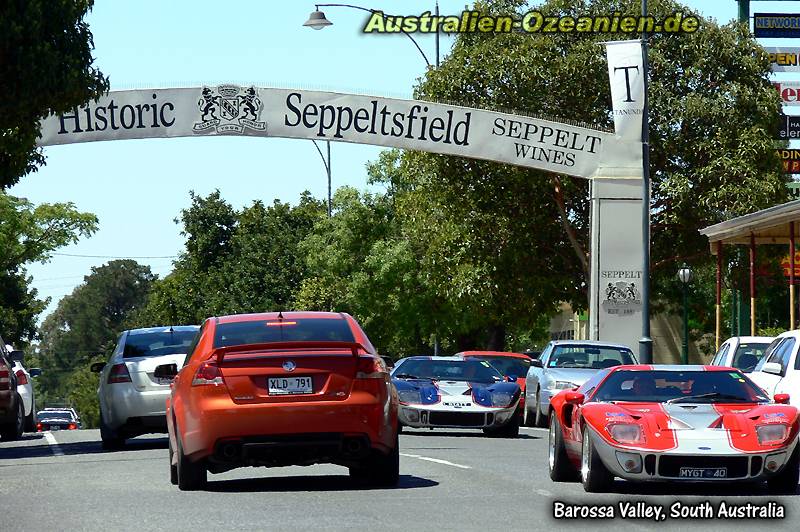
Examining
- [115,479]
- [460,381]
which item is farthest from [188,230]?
[115,479]

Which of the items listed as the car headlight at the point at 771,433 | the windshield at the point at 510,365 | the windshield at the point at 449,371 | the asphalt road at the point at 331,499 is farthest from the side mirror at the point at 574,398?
the windshield at the point at 510,365

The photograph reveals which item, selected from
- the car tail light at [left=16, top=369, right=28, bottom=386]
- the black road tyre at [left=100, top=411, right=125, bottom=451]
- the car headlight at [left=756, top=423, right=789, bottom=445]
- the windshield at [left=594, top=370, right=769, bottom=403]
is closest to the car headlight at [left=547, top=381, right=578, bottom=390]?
the black road tyre at [left=100, top=411, right=125, bottom=451]

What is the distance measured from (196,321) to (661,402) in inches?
3204

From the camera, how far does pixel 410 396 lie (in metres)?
25.0

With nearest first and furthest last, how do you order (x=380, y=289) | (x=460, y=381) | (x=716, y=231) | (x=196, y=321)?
(x=460, y=381)
(x=716, y=231)
(x=380, y=289)
(x=196, y=321)

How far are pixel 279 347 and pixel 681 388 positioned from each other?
11.4 ft

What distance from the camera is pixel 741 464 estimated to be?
13383 mm

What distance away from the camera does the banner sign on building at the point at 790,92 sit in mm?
47125

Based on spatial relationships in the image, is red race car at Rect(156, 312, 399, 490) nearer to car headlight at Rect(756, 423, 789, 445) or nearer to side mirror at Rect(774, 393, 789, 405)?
car headlight at Rect(756, 423, 789, 445)

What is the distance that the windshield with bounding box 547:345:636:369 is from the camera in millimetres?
Result: 28672

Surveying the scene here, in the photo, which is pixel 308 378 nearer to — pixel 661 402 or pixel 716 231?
pixel 661 402

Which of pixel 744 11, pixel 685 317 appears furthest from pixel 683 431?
pixel 685 317

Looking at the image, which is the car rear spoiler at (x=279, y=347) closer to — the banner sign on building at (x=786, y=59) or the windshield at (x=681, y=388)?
the windshield at (x=681, y=388)

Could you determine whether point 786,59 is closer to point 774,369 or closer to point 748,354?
point 748,354
